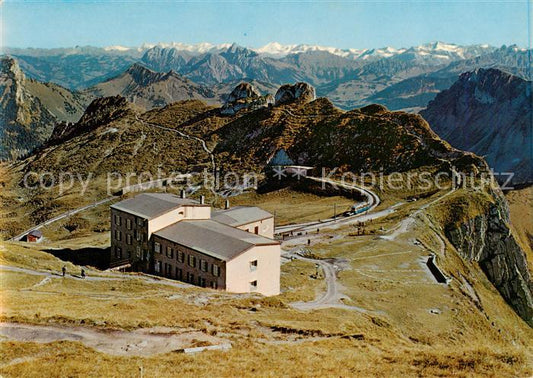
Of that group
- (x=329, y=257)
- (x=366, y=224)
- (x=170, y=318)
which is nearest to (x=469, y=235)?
(x=366, y=224)

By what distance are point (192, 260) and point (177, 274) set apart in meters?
4.56

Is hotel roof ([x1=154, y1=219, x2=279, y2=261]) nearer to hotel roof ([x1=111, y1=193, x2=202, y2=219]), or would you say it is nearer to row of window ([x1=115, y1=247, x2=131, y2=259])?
hotel roof ([x1=111, y1=193, x2=202, y2=219])

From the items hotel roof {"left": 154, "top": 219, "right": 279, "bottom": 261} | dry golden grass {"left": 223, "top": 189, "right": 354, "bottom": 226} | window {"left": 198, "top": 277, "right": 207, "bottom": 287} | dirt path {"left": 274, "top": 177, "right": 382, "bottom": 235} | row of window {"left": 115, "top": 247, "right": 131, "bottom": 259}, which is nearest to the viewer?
hotel roof {"left": 154, "top": 219, "right": 279, "bottom": 261}

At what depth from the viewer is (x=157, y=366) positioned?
30766 mm

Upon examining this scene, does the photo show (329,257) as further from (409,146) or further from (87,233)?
(409,146)

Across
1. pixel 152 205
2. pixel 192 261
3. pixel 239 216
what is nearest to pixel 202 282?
pixel 192 261

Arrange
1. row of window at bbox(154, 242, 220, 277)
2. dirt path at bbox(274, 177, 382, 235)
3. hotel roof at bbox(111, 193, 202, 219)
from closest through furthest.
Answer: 1. row of window at bbox(154, 242, 220, 277)
2. hotel roof at bbox(111, 193, 202, 219)
3. dirt path at bbox(274, 177, 382, 235)

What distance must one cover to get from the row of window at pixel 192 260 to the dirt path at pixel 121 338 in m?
25.0

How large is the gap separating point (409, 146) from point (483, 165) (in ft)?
95.8

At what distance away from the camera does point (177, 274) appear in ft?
230

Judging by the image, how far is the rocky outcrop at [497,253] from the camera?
110062mm

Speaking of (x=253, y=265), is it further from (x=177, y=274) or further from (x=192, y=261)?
(x=177, y=274)

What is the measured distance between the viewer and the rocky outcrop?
11006 centimetres

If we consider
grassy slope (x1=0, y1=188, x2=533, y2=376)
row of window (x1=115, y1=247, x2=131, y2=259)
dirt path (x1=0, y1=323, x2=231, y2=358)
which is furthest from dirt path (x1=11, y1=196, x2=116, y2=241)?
dirt path (x1=0, y1=323, x2=231, y2=358)
